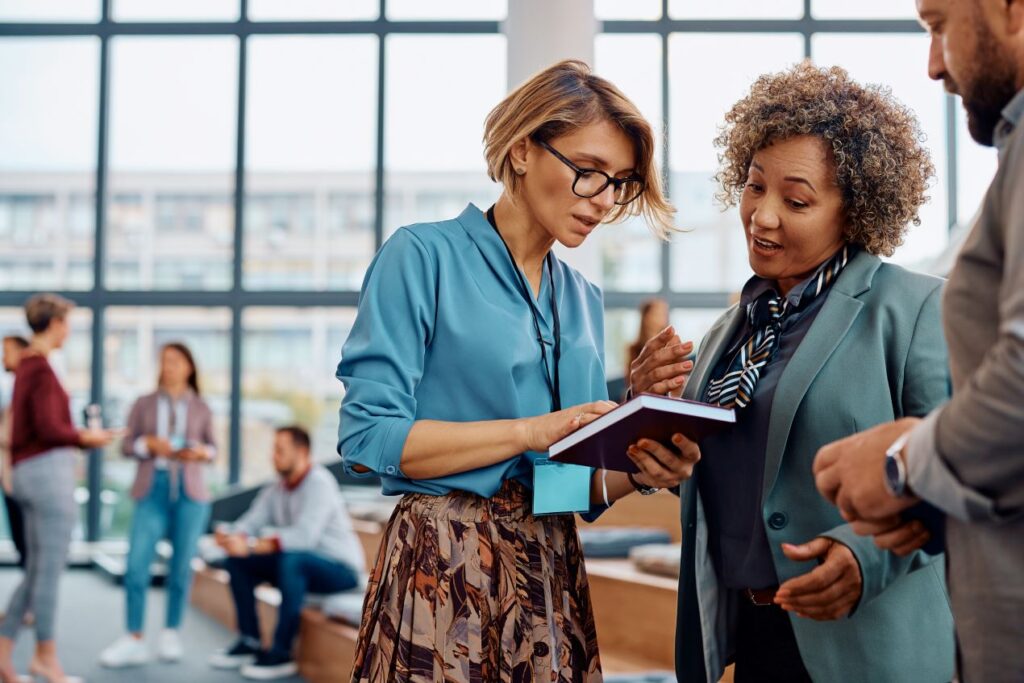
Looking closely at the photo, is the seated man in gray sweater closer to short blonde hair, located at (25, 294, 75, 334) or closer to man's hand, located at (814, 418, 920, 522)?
short blonde hair, located at (25, 294, 75, 334)

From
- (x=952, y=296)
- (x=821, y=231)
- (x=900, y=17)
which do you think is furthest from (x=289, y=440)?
(x=900, y=17)

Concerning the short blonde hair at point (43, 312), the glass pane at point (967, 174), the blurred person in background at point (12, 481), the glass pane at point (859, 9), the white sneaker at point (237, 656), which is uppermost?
the glass pane at point (859, 9)

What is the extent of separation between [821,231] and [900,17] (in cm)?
683

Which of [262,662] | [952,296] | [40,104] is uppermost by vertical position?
[40,104]

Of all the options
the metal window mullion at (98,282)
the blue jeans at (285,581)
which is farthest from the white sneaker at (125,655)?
the metal window mullion at (98,282)

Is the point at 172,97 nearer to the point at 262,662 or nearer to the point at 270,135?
the point at 270,135

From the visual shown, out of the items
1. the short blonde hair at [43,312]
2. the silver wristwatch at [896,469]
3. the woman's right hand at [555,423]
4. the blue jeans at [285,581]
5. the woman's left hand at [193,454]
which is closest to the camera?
the silver wristwatch at [896,469]

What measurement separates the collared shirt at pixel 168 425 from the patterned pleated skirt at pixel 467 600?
3924 millimetres

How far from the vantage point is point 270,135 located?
7.96m

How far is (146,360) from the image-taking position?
26.1ft

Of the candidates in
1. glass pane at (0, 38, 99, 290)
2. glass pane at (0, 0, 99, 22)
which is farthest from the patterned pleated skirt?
glass pane at (0, 0, 99, 22)

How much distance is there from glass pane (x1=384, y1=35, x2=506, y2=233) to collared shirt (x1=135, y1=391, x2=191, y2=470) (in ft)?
9.12

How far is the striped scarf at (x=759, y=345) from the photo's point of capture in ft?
5.35

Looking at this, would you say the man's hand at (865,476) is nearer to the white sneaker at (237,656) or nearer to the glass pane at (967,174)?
the white sneaker at (237,656)
